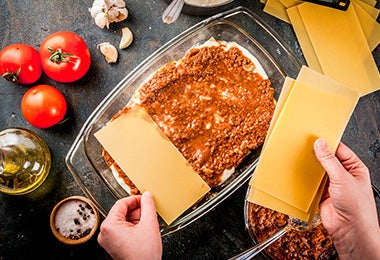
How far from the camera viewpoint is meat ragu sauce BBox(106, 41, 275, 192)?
230 centimetres

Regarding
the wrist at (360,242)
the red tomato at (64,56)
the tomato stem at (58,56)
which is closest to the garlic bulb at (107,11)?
the red tomato at (64,56)

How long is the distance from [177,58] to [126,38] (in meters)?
0.25

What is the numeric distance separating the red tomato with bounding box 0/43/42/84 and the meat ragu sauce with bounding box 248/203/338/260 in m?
1.13

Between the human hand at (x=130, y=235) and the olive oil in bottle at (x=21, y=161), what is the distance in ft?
1.53

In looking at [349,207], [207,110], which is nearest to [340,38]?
[207,110]

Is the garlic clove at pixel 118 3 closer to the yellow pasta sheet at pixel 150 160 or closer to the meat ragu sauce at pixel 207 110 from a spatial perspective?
the meat ragu sauce at pixel 207 110

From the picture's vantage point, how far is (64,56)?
222 cm

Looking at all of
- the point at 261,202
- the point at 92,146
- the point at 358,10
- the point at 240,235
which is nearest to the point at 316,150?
the point at 261,202

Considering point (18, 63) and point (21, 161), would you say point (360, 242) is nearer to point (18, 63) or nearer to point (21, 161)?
point (21, 161)

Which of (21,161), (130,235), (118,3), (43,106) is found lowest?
(21,161)

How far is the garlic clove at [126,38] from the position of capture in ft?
7.83

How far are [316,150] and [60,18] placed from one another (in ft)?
4.20

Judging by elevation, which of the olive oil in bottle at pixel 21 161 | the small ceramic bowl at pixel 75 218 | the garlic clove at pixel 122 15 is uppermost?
the garlic clove at pixel 122 15

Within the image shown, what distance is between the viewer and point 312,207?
7.27ft
